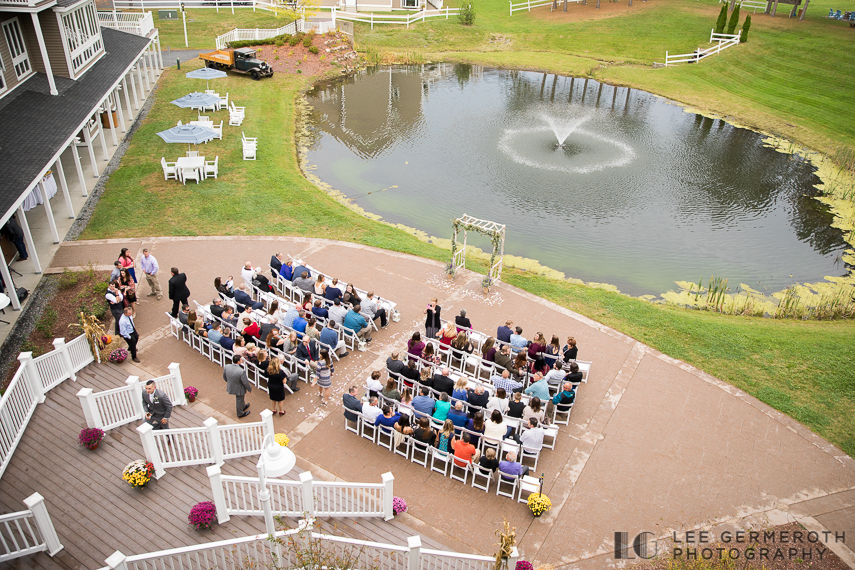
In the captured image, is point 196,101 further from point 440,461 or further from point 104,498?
point 440,461

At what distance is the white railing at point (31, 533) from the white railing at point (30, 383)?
1.67 metres

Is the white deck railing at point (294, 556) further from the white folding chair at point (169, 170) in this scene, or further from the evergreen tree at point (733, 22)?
the evergreen tree at point (733, 22)

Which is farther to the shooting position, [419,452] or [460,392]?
[460,392]

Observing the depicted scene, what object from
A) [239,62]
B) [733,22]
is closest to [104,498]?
[239,62]

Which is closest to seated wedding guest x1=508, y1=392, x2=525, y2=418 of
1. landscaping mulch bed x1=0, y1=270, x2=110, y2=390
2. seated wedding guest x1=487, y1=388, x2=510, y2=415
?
seated wedding guest x1=487, y1=388, x2=510, y2=415

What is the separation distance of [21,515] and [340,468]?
16.9 feet

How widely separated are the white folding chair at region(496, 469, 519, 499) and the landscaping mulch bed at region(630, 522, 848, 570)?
2347 millimetres

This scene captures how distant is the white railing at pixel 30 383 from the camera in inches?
411

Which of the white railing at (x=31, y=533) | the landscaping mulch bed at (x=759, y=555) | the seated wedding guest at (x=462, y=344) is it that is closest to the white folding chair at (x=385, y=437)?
the seated wedding guest at (x=462, y=344)

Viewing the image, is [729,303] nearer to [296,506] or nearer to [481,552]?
[481,552]

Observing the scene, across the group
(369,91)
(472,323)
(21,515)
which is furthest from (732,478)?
(369,91)

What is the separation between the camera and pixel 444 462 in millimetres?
11711

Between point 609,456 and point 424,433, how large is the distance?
3980mm

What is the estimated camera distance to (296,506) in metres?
9.79
